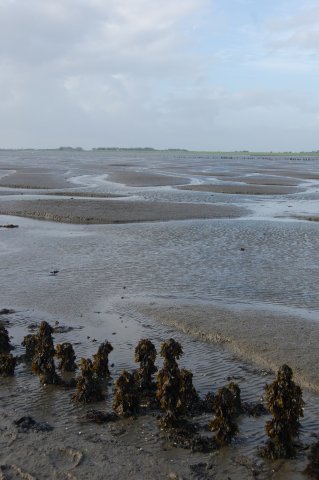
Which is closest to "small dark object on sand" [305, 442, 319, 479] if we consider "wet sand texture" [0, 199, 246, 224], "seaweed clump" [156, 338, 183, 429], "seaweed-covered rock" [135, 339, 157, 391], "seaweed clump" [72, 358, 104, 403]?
"seaweed clump" [156, 338, 183, 429]

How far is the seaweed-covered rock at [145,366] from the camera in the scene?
294 inches

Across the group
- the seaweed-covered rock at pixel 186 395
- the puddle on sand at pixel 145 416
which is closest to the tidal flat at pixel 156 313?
the puddle on sand at pixel 145 416

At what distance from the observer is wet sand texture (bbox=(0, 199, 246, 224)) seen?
81.0ft

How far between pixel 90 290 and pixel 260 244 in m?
7.68

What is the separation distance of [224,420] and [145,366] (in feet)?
5.66

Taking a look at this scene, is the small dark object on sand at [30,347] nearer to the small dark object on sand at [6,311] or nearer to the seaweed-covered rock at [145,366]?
the seaweed-covered rock at [145,366]

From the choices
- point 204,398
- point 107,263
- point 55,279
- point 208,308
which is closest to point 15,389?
point 204,398

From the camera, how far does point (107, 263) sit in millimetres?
15359

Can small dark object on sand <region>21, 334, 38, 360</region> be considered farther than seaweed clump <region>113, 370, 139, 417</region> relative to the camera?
Yes

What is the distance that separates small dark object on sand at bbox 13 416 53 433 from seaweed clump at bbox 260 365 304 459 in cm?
246

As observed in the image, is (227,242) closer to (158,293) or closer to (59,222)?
(158,293)

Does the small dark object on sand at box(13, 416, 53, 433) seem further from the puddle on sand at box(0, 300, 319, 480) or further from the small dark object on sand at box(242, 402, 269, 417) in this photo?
the small dark object on sand at box(242, 402, 269, 417)

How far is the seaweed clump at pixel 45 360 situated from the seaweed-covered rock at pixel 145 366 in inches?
43.3

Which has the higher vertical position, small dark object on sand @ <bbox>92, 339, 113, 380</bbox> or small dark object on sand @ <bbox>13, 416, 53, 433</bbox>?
small dark object on sand @ <bbox>92, 339, 113, 380</bbox>
